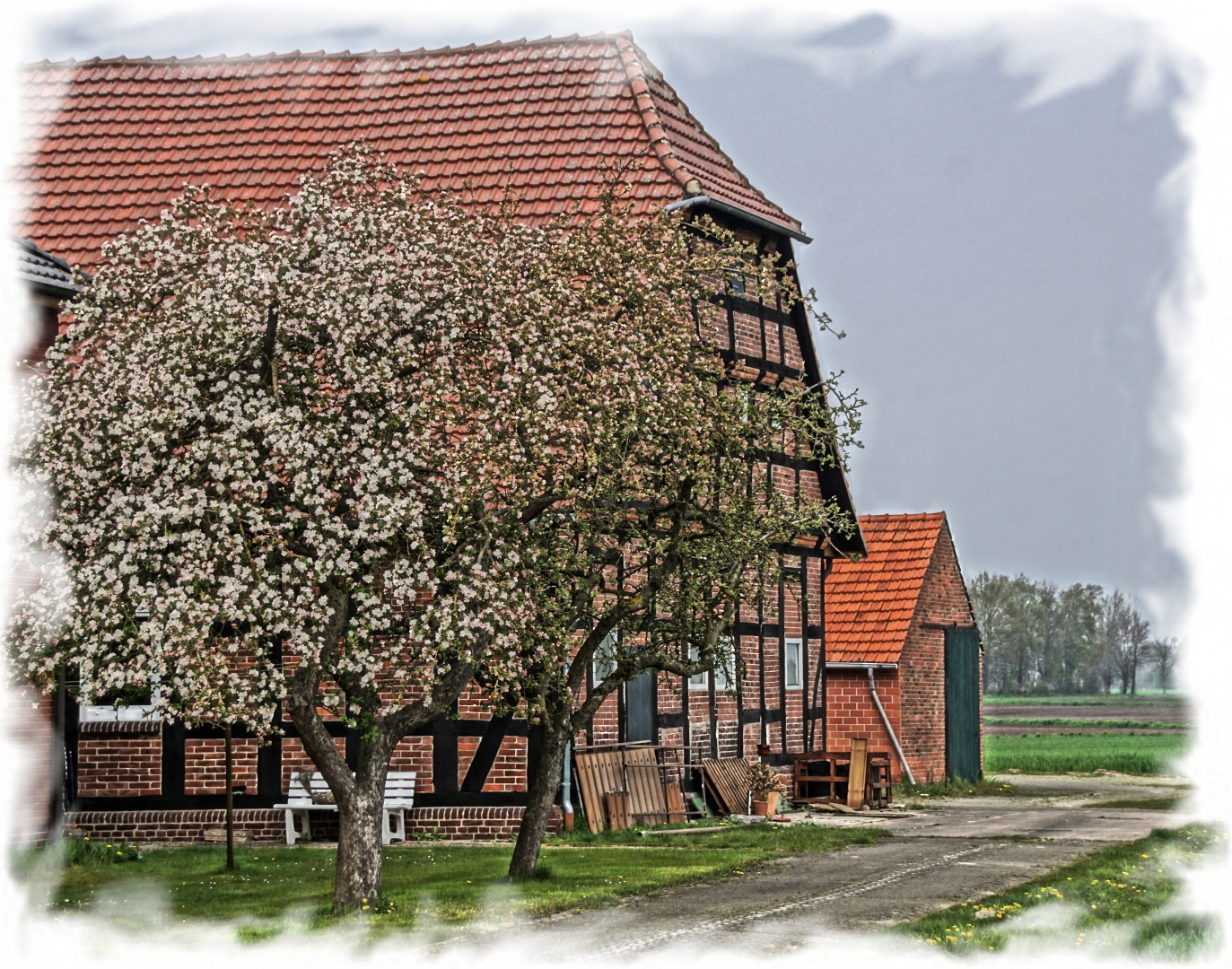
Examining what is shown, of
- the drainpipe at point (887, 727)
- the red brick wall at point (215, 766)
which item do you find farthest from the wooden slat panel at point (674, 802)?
the drainpipe at point (887, 727)

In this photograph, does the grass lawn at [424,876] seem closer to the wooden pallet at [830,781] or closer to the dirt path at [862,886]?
the dirt path at [862,886]

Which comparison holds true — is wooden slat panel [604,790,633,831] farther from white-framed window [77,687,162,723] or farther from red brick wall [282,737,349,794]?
white-framed window [77,687,162,723]

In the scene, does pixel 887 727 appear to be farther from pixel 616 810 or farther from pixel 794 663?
pixel 616 810

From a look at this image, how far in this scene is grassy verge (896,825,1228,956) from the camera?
9977 millimetres

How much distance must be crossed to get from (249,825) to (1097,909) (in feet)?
35.8

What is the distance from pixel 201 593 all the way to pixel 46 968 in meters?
3.12

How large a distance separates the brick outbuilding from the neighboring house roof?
15236mm

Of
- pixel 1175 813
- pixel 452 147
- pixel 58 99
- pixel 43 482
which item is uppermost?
pixel 58 99

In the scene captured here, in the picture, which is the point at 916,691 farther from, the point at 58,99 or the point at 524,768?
the point at 58,99

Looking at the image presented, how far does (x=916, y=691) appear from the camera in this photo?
2767cm

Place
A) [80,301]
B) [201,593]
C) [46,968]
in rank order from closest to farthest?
[46,968]
[201,593]
[80,301]

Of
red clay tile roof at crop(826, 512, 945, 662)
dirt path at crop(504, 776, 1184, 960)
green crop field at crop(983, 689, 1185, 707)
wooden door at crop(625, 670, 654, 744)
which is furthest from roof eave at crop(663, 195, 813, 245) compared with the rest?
green crop field at crop(983, 689, 1185, 707)

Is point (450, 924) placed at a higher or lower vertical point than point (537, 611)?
lower

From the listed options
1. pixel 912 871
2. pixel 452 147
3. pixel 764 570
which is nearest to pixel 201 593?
pixel 764 570
